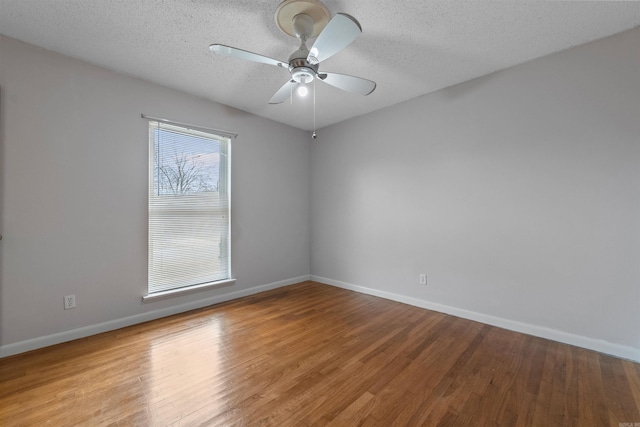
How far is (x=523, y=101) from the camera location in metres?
2.48

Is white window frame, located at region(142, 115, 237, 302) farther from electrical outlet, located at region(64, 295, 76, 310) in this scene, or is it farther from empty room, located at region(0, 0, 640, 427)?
electrical outlet, located at region(64, 295, 76, 310)

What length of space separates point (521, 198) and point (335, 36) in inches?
88.9

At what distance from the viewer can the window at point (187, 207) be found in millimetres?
2875

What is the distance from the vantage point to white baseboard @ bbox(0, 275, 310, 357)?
2.12 metres

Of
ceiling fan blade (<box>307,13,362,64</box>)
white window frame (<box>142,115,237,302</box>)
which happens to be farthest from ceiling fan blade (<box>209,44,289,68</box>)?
white window frame (<box>142,115,237,302</box>)

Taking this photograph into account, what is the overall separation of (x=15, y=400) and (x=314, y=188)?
3.68 m

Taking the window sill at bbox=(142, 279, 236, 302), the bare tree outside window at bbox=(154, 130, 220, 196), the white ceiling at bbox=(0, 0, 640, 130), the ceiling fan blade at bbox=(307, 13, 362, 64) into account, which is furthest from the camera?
the bare tree outside window at bbox=(154, 130, 220, 196)

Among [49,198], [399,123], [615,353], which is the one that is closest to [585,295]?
[615,353]

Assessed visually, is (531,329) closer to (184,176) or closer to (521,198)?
(521,198)

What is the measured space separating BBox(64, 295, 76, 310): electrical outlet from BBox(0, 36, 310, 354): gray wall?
4 centimetres

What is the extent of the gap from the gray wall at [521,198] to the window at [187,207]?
1.95 meters

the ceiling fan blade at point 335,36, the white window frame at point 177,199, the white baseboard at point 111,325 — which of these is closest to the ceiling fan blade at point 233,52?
the ceiling fan blade at point 335,36

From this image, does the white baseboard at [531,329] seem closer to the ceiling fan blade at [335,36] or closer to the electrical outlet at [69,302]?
the ceiling fan blade at [335,36]

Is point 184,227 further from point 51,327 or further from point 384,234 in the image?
point 384,234
